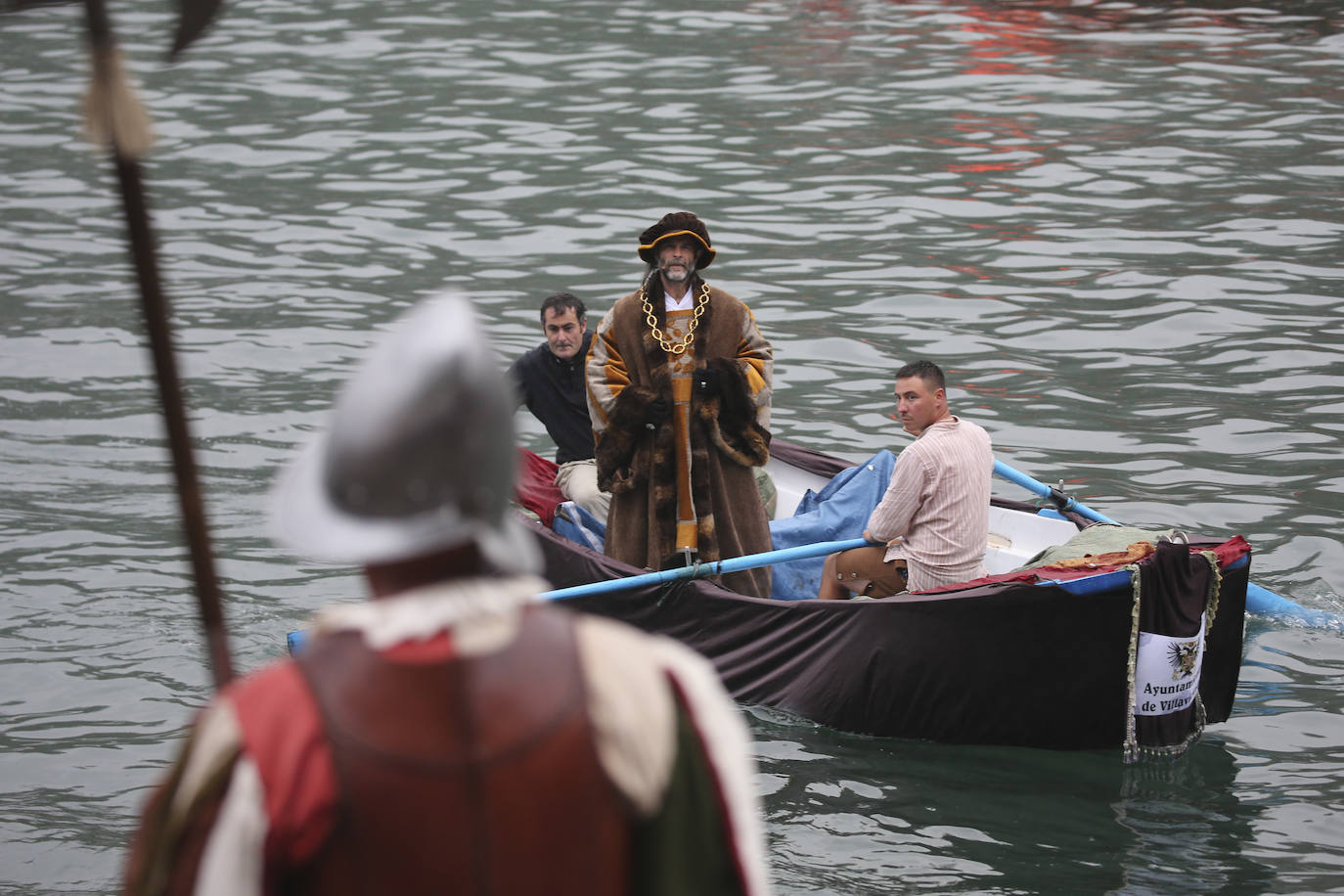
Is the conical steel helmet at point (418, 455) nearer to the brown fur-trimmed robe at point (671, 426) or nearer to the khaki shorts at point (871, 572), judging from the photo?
the brown fur-trimmed robe at point (671, 426)

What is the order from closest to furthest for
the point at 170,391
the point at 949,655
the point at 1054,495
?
the point at 170,391, the point at 949,655, the point at 1054,495

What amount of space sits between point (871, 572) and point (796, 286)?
628 centimetres

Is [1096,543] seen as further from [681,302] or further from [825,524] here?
[681,302]

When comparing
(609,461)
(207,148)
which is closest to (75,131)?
(207,148)

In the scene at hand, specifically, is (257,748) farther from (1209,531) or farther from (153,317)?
(1209,531)

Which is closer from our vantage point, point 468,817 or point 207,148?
point 468,817

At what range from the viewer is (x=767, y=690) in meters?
7.00

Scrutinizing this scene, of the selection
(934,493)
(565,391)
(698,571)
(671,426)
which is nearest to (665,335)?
(671,426)

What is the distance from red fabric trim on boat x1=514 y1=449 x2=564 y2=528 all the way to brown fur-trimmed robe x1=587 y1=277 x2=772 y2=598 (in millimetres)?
916

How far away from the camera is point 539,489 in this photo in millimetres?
8555

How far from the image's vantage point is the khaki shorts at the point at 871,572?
23.7ft

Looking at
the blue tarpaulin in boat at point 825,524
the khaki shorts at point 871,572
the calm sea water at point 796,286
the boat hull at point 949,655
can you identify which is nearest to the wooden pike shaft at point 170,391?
the calm sea water at point 796,286

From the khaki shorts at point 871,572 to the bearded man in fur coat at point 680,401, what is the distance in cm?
50

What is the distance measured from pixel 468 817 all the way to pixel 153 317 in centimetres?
94
